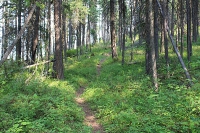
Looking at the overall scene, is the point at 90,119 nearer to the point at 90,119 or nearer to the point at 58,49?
the point at 90,119

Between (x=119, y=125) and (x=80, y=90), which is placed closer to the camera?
(x=119, y=125)

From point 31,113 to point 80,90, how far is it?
6.56 meters

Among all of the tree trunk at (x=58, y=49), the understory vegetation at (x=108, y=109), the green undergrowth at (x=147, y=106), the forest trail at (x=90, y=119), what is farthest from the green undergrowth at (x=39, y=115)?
the tree trunk at (x=58, y=49)

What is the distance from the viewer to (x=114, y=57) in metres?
24.5

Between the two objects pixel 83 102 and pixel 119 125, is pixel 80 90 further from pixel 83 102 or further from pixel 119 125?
pixel 119 125

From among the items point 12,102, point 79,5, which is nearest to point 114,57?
point 79,5

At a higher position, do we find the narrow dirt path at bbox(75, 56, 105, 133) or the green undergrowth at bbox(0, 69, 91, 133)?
the green undergrowth at bbox(0, 69, 91, 133)

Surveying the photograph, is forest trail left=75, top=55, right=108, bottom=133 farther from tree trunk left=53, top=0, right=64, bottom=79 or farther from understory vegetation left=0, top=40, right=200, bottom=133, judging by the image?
tree trunk left=53, top=0, right=64, bottom=79

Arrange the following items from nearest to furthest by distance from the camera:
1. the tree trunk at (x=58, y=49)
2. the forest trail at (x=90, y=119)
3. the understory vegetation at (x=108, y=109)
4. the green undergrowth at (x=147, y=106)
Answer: the green undergrowth at (x=147, y=106)
the understory vegetation at (x=108, y=109)
the forest trail at (x=90, y=119)
the tree trunk at (x=58, y=49)

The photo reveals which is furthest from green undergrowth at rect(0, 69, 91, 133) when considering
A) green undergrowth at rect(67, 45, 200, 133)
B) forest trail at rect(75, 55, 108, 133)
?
green undergrowth at rect(67, 45, 200, 133)

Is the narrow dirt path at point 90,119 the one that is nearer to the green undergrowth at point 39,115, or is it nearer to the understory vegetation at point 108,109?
the understory vegetation at point 108,109

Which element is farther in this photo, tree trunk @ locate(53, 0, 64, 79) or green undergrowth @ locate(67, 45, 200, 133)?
tree trunk @ locate(53, 0, 64, 79)

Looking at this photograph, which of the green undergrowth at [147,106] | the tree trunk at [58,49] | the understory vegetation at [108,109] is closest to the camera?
the green undergrowth at [147,106]

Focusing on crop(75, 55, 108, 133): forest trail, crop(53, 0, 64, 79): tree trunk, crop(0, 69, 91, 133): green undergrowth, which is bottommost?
crop(75, 55, 108, 133): forest trail
